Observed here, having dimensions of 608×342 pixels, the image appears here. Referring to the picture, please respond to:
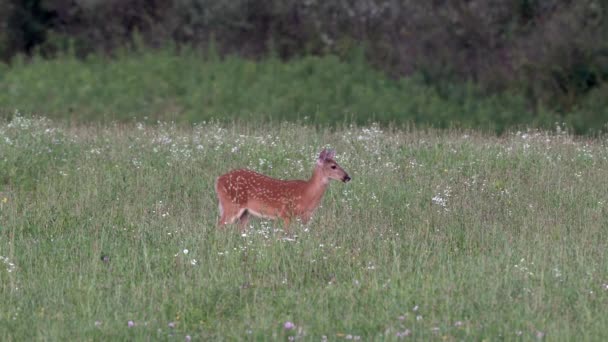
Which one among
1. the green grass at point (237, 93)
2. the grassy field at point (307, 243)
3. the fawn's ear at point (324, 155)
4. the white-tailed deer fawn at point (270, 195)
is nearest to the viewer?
the grassy field at point (307, 243)

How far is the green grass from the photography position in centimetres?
2519

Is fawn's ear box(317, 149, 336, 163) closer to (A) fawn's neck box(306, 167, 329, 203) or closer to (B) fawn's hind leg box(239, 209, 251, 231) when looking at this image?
(A) fawn's neck box(306, 167, 329, 203)

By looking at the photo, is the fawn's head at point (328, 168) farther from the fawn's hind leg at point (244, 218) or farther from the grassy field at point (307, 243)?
the fawn's hind leg at point (244, 218)

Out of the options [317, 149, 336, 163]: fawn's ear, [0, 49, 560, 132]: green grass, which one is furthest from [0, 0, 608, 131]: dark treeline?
[317, 149, 336, 163]: fawn's ear

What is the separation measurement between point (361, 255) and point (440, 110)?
16896 mm

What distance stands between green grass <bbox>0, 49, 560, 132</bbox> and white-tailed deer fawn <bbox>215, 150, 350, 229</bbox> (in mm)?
12672

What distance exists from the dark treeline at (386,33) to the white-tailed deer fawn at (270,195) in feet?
51.0

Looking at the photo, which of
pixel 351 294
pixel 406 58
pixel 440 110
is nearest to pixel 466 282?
pixel 351 294

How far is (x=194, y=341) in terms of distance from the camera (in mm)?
Answer: 7332

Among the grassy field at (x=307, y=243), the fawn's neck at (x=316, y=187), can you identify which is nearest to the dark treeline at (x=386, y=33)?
the grassy field at (x=307, y=243)

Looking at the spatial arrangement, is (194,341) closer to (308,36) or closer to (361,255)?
(361,255)

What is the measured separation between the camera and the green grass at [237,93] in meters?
25.2

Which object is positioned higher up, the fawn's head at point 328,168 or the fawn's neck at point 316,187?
the fawn's head at point 328,168

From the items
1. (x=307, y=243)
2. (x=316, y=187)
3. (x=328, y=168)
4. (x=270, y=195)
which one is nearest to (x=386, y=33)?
(x=328, y=168)
